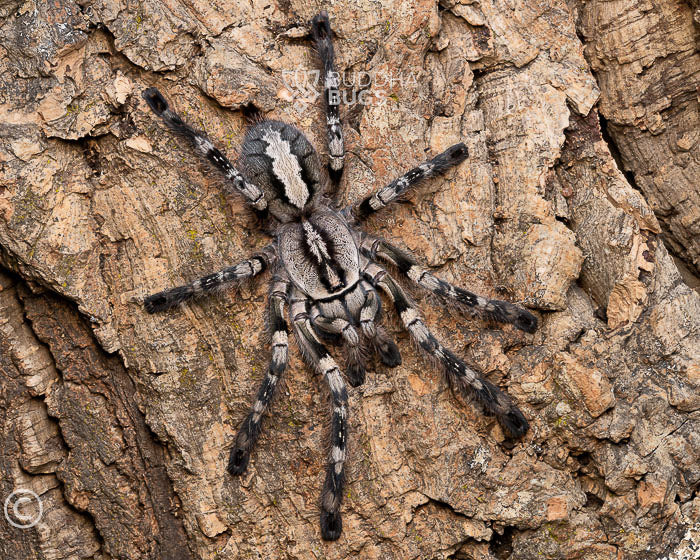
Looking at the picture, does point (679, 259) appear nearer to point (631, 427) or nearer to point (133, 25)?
point (631, 427)

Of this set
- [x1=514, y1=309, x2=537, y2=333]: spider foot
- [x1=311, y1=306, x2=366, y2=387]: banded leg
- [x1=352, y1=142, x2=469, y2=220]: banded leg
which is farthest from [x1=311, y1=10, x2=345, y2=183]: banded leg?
[x1=514, y1=309, x2=537, y2=333]: spider foot

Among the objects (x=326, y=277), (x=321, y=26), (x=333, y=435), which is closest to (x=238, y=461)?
(x=333, y=435)

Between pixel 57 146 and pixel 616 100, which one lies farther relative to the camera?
pixel 616 100

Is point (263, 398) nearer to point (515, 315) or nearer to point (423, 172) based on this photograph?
point (515, 315)

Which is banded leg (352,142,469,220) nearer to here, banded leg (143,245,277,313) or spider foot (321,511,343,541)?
banded leg (143,245,277,313)

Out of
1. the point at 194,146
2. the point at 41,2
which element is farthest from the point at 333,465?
the point at 41,2
